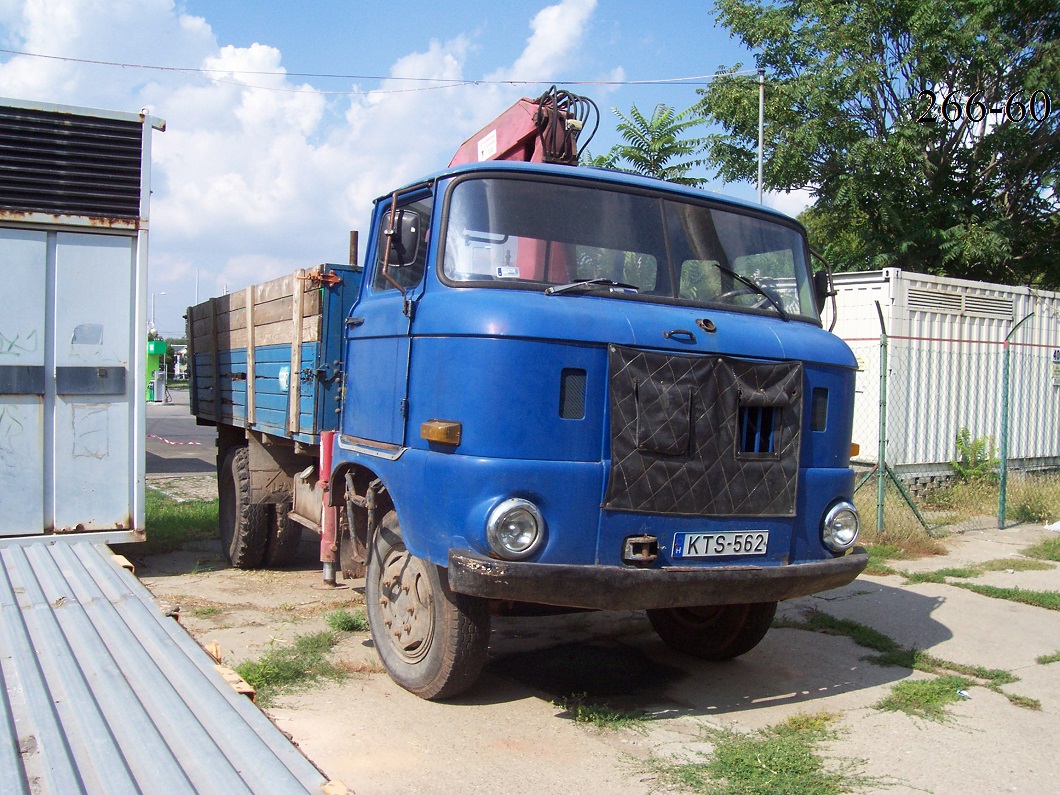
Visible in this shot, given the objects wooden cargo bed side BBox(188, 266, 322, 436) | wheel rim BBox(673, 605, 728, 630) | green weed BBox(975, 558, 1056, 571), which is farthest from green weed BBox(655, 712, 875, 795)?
green weed BBox(975, 558, 1056, 571)

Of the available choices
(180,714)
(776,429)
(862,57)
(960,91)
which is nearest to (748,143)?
(862,57)

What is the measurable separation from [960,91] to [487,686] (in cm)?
1641

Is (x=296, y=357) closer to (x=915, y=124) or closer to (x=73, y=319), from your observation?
(x=73, y=319)

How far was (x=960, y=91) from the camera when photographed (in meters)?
17.1

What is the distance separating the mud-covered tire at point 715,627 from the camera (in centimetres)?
508

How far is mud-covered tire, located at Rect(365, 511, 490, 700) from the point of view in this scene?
4.10m

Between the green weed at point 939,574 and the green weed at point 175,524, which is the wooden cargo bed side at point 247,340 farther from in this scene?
the green weed at point 939,574

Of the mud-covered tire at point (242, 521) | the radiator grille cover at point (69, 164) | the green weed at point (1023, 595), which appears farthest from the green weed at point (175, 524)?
the green weed at point (1023, 595)

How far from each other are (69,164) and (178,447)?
1432cm

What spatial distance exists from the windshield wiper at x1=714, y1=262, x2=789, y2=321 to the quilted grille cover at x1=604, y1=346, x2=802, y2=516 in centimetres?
46

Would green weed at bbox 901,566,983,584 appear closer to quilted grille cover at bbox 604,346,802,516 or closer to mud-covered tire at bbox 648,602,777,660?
mud-covered tire at bbox 648,602,777,660

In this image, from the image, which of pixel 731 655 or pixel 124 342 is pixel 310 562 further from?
pixel 731 655

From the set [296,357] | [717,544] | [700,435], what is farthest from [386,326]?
[717,544]

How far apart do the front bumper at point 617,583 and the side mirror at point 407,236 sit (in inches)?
58.7
